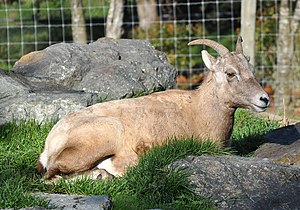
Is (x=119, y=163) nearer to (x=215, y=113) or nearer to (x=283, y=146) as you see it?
(x=215, y=113)

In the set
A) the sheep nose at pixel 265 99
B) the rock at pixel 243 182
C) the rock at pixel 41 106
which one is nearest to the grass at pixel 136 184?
the rock at pixel 243 182

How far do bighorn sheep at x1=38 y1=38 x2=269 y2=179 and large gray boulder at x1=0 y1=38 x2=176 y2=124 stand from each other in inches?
45.2

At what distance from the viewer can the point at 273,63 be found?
15352 mm

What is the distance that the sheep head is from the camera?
7949 millimetres

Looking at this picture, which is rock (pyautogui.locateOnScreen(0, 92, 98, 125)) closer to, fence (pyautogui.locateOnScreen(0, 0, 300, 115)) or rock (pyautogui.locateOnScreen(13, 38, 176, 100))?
rock (pyautogui.locateOnScreen(13, 38, 176, 100))

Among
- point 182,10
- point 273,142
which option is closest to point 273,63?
point 182,10

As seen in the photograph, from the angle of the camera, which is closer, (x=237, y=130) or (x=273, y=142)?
(x=273, y=142)

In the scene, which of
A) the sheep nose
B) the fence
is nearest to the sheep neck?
the sheep nose

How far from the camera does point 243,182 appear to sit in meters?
6.86

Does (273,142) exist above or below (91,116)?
below

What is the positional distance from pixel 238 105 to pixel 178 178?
5.31 feet

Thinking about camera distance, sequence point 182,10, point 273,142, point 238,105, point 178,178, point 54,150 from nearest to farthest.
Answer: point 178,178 < point 54,150 < point 238,105 < point 273,142 < point 182,10

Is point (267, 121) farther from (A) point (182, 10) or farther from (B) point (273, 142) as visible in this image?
(A) point (182, 10)

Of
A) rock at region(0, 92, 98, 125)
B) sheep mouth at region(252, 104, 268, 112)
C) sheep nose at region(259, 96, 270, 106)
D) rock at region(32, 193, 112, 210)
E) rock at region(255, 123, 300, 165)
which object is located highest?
sheep nose at region(259, 96, 270, 106)
